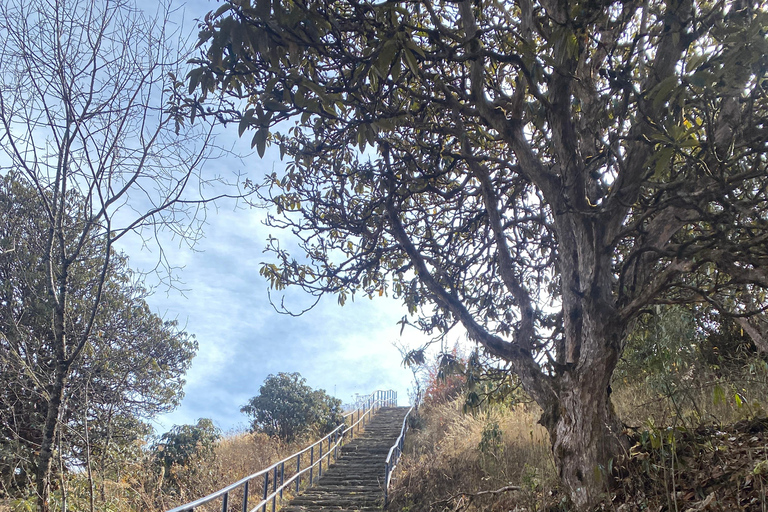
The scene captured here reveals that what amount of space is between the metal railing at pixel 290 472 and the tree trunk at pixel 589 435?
11.8 feet

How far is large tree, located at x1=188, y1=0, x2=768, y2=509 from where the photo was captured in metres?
3.11

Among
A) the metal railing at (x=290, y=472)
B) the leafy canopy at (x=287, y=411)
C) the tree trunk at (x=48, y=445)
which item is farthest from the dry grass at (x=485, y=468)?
the leafy canopy at (x=287, y=411)

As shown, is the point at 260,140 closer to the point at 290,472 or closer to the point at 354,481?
the point at 354,481

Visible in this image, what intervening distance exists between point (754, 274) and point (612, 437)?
1.85 m

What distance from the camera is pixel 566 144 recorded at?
4379mm

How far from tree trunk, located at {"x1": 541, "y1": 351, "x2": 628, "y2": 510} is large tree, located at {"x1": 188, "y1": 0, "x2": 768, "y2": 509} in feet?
0.05

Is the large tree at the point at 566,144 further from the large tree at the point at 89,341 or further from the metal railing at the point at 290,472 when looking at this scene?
the large tree at the point at 89,341

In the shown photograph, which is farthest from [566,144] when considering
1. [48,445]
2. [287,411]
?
[287,411]

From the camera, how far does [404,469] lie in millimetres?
11734

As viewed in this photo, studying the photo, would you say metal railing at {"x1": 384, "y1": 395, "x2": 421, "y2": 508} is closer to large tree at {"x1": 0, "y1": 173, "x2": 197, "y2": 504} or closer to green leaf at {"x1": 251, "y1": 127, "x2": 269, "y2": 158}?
large tree at {"x1": 0, "y1": 173, "x2": 197, "y2": 504}

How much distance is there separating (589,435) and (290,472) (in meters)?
11.3

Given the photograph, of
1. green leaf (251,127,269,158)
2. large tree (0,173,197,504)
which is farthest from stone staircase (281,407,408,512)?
green leaf (251,127,269,158)

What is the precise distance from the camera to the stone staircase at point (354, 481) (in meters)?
9.96

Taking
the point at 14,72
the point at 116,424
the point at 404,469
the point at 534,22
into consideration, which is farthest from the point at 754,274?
the point at 116,424
